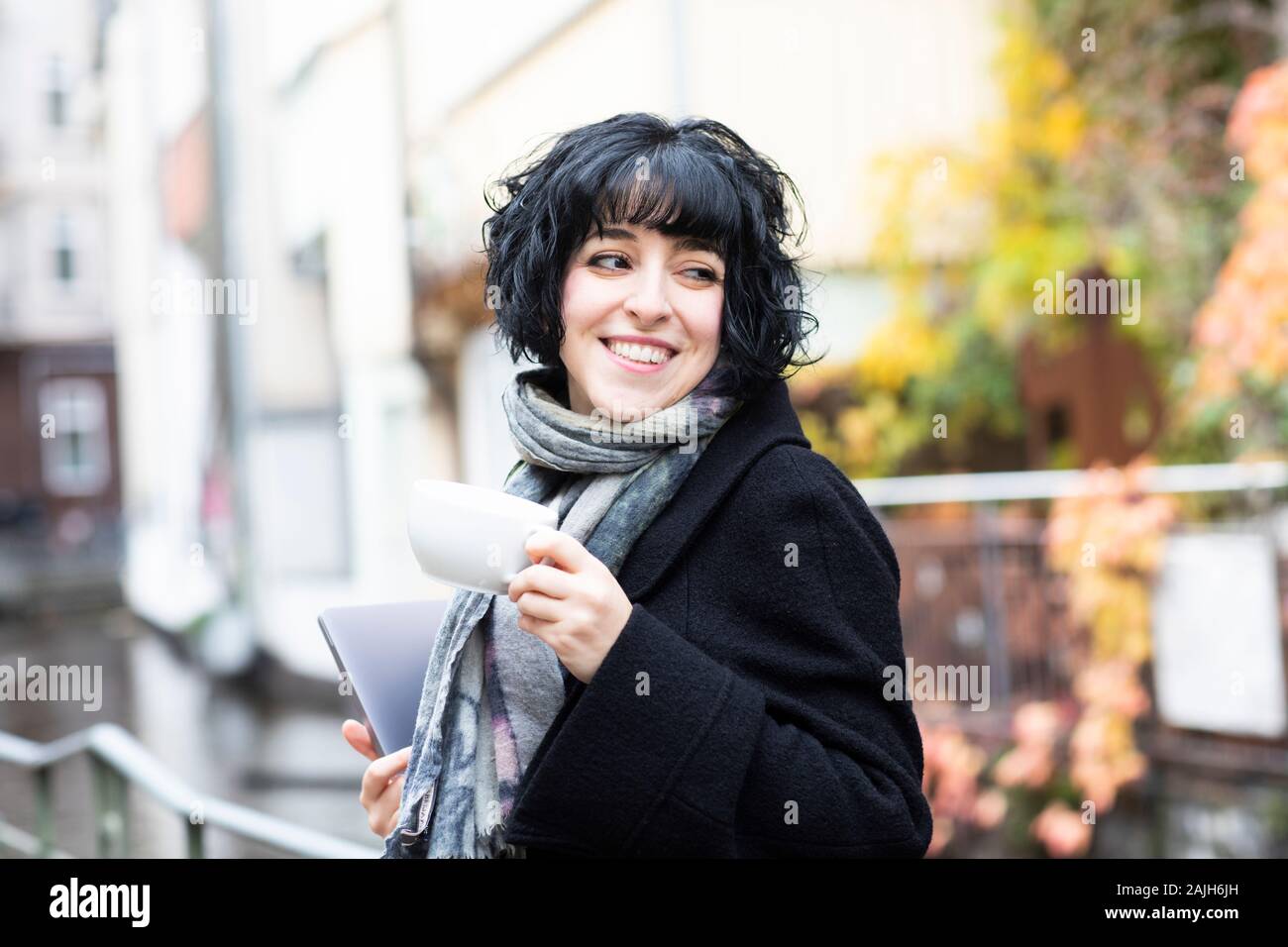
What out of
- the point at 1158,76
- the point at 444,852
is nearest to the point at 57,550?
the point at 1158,76

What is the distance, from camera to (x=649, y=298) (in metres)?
0.94

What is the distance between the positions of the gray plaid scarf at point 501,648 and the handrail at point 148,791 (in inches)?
21.1

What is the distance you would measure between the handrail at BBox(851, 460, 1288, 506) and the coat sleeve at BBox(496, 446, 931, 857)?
2440mm

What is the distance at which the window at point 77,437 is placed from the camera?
7.04 meters

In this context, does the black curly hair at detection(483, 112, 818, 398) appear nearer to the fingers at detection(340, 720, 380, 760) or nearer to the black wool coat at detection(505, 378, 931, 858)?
the black wool coat at detection(505, 378, 931, 858)

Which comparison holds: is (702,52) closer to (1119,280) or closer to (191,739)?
(1119,280)

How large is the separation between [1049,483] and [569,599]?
359 cm

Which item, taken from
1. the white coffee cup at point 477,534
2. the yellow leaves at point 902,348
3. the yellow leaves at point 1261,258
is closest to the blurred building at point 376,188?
the yellow leaves at point 902,348

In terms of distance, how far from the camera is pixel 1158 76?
4758mm

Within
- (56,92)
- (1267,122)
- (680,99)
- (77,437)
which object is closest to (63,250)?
(77,437)

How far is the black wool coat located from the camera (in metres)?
0.86

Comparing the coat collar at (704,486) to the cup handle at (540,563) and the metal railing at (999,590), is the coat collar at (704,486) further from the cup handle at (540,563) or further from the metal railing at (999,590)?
the metal railing at (999,590)
